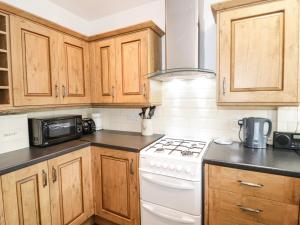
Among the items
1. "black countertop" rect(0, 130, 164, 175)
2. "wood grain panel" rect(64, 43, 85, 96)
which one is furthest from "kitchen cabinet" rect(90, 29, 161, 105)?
"black countertop" rect(0, 130, 164, 175)

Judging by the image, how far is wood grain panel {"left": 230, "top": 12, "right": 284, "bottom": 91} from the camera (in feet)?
4.13

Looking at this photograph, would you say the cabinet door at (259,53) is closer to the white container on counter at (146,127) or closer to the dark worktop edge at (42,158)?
the white container on counter at (146,127)

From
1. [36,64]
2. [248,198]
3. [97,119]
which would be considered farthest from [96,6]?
[248,198]

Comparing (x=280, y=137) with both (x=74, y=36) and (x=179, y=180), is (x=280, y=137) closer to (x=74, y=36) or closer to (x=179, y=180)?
(x=179, y=180)

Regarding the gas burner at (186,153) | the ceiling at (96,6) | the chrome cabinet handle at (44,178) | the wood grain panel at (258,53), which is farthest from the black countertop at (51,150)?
the ceiling at (96,6)

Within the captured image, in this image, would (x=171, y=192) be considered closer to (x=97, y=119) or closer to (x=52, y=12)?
(x=97, y=119)

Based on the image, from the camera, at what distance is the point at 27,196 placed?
1275 mm

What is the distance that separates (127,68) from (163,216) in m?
1.44

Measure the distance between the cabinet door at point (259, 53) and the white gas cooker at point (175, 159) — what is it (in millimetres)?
503

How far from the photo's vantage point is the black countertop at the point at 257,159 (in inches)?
43.2

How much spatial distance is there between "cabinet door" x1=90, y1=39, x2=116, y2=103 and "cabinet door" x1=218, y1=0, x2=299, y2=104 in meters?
1.14

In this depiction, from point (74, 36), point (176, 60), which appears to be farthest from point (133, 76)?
point (74, 36)

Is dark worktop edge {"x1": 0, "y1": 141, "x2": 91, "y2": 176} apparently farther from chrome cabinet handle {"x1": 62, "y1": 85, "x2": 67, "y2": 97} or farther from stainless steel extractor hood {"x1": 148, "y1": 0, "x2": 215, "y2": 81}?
stainless steel extractor hood {"x1": 148, "y1": 0, "x2": 215, "y2": 81}

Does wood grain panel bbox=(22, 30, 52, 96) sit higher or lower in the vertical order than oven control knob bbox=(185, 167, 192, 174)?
higher
